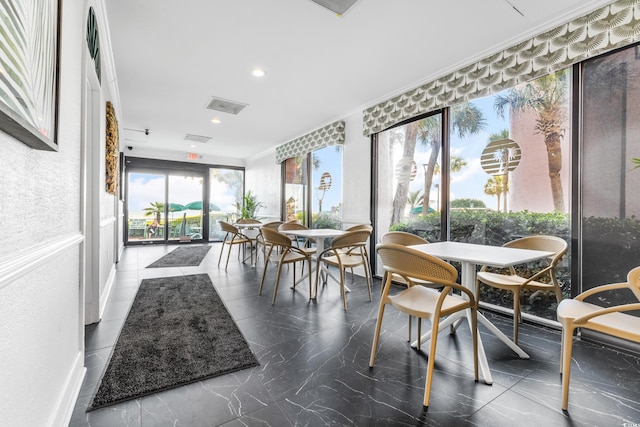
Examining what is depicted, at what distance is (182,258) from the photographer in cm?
557

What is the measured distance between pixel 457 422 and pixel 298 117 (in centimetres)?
453

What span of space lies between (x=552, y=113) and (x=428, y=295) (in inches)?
83.5

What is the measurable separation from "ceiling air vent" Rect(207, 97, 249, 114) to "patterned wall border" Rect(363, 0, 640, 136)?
2421mm

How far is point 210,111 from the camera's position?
459cm

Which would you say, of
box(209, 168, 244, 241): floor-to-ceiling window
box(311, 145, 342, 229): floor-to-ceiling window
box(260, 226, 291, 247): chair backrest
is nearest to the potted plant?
box(209, 168, 244, 241): floor-to-ceiling window

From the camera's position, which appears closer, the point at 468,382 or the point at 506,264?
the point at 506,264

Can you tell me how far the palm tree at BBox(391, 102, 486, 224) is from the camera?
3156 mm

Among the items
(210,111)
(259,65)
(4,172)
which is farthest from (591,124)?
(210,111)

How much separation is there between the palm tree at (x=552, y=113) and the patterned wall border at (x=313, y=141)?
8.70 ft

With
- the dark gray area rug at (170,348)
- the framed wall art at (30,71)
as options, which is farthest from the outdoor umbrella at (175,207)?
the framed wall art at (30,71)

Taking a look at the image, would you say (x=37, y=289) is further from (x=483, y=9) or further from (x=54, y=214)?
(x=483, y=9)

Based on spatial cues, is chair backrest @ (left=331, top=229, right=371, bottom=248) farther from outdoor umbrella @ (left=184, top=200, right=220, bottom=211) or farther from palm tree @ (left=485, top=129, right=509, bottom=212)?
outdoor umbrella @ (left=184, top=200, right=220, bottom=211)

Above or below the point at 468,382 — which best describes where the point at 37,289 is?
above

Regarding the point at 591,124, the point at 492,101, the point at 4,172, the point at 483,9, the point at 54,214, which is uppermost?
the point at 483,9
